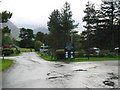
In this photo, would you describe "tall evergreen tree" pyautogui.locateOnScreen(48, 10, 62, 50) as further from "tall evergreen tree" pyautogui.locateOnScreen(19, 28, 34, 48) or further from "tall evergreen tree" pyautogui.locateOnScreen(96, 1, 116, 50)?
"tall evergreen tree" pyautogui.locateOnScreen(19, 28, 34, 48)

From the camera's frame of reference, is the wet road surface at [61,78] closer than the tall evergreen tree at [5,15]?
Yes

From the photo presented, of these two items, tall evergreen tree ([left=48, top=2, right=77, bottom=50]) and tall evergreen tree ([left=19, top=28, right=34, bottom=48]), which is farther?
tall evergreen tree ([left=19, top=28, right=34, bottom=48])

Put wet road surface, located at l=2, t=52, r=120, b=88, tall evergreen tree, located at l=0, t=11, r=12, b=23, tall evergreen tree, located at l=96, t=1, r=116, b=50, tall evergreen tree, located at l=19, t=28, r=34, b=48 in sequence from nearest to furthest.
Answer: wet road surface, located at l=2, t=52, r=120, b=88 < tall evergreen tree, located at l=0, t=11, r=12, b=23 < tall evergreen tree, located at l=96, t=1, r=116, b=50 < tall evergreen tree, located at l=19, t=28, r=34, b=48

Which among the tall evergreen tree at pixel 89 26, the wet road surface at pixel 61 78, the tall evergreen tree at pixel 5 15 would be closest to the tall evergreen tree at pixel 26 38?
the tall evergreen tree at pixel 89 26

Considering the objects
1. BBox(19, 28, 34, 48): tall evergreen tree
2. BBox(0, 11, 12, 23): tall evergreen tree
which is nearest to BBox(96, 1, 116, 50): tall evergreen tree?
BBox(0, 11, 12, 23): tall evergreen tree

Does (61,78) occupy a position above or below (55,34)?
below

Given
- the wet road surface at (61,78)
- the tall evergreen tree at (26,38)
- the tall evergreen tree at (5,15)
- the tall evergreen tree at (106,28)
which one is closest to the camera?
the wet road surface at (61,78)

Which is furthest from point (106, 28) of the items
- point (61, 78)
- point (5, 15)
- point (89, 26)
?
point (61, 78)

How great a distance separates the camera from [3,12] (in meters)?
35.9

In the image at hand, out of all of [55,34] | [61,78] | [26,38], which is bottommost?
[61,78]

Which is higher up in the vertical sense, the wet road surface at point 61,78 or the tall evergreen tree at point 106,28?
the tall evergreen tree at point 106,28

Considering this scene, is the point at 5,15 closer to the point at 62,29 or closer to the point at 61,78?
the point at 61,78

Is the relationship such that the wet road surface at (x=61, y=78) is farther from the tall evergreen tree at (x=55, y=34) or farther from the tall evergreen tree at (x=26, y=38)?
the tall evergreen tree at (x=26, y=38)

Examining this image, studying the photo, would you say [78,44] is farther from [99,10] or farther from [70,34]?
[99,10]
